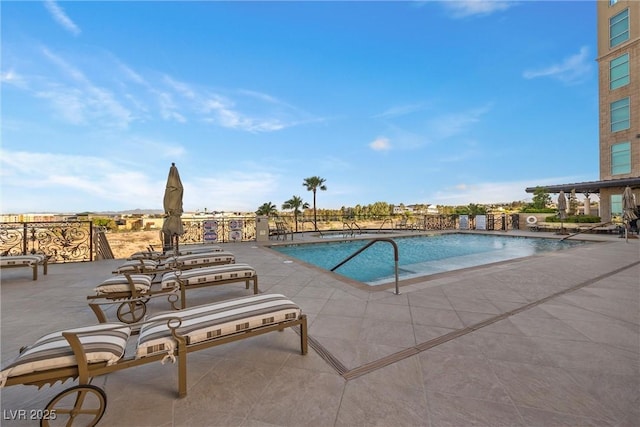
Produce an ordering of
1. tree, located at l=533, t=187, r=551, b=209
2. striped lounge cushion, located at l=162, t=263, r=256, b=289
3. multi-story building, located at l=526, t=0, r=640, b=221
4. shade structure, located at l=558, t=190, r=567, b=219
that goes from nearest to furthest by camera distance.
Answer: striped lounge cushion, located at l=162, t=263, r=256, b=289 < shade structure, located at l=558, t=190, r=567, b=219 < multi-story building, located at l=526, t=0, r=640, b=221 < tree, located at l=533, t=187, r=551, b=209

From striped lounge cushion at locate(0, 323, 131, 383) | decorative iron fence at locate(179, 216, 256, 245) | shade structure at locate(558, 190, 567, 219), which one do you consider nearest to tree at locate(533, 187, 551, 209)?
shade structure at locate(558, 190, 567, 219)

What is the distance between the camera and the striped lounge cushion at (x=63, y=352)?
55.4 inches

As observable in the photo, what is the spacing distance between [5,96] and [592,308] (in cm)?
1434

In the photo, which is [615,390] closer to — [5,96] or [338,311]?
[338,311]

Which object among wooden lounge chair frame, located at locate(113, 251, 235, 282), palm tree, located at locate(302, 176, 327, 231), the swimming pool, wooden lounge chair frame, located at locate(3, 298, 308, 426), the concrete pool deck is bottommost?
the swimming pool

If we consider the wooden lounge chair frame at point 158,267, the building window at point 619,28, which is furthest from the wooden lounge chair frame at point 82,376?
the building window at point 619,28

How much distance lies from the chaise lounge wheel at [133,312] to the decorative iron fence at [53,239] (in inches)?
205

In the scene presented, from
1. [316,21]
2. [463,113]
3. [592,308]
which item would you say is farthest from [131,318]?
[463,113]

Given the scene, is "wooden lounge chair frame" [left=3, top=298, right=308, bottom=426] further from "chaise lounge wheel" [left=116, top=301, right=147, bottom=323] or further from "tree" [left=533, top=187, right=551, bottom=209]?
"tree" [left=533, top=187, right=551, bottom=209]

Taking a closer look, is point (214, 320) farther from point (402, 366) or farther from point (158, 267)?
point (158, 267)

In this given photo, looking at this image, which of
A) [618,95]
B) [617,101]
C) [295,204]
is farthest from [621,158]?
[295,204]

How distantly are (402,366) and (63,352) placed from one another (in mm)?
2244

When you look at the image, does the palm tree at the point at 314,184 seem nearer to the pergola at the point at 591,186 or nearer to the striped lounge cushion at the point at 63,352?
the pergola at the point at 591,186

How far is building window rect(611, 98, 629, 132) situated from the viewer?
16344 millimetres
